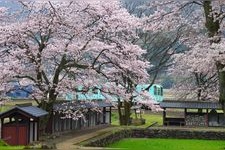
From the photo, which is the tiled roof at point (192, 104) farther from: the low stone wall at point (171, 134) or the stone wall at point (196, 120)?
the low stone wall at point (171, 134)

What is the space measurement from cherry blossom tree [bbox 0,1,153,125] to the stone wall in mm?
12052

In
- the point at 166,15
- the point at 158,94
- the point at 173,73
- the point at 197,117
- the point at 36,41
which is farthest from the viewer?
the point at 158,94

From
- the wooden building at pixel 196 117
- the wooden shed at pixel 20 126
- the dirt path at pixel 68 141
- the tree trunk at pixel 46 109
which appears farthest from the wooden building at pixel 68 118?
the wooden building at pixel 196 117

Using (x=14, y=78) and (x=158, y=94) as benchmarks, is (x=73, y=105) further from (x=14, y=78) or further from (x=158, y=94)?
(x=158, y=94)

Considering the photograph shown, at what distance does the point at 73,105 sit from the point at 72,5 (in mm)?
5489

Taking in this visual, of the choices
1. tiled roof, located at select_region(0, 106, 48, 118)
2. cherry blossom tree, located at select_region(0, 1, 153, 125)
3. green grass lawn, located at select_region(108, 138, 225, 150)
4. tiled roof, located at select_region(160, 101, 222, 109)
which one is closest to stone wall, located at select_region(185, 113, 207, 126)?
tiled roof, located at select_region(160, 101, 222, 109)

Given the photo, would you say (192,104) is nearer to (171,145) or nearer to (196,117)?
(196,117)

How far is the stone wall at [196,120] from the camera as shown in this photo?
3266 centimetres

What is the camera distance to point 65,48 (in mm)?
19562

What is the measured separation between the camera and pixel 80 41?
67.0 feet

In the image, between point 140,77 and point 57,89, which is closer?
point 57,89

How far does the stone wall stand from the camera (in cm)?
3266

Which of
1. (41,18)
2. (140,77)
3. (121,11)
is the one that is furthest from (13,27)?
(140,77)

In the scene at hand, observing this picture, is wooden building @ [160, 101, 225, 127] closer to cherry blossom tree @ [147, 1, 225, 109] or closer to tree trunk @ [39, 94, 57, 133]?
tree trunk @ [39, 94, 57, 133]
